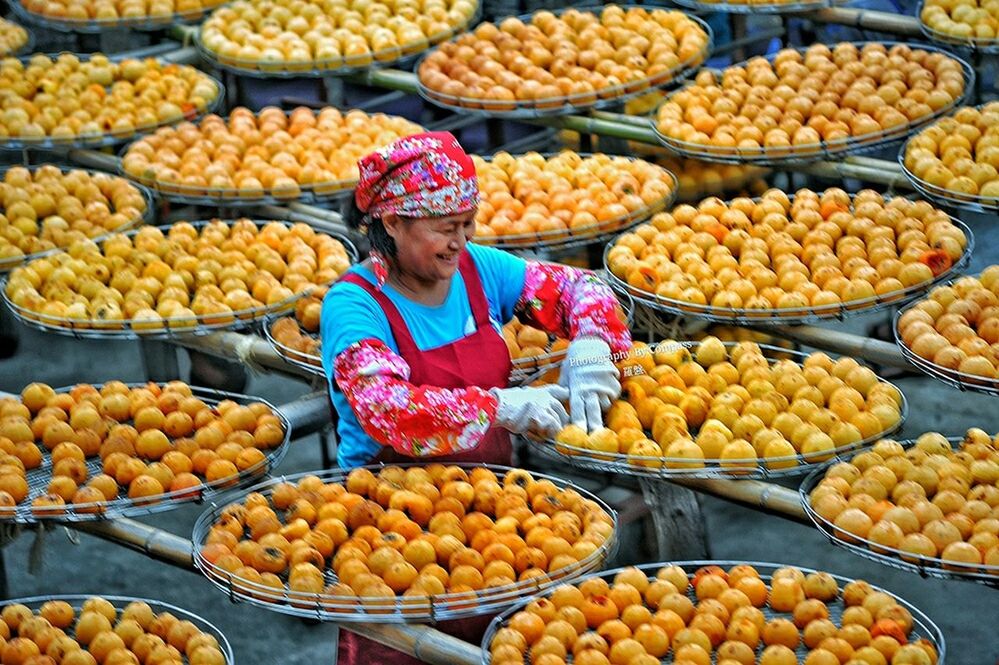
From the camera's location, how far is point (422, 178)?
3.79 meters

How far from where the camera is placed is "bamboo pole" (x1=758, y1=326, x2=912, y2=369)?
184 inches

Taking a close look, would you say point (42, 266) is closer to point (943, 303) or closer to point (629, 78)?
point (629, 78)

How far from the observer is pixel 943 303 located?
464 centimetres

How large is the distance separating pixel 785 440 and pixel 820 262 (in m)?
1.19

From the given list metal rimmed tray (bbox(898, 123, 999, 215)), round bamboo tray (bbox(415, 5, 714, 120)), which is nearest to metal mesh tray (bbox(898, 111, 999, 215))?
metal rimmed tray (bbox(898, 123, 999, 215))

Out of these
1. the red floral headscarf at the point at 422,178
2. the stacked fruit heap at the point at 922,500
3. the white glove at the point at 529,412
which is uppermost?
the red floral headscarf at the point at 422,178

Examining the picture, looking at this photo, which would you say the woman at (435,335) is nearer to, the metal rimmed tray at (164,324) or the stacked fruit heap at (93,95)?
the metal rimmed tray at (164,324)

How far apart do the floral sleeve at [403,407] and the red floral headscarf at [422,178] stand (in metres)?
0.35

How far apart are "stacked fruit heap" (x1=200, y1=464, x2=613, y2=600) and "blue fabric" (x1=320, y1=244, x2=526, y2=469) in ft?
0.73

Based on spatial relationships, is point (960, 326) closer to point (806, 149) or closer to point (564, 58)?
point (806, 149)

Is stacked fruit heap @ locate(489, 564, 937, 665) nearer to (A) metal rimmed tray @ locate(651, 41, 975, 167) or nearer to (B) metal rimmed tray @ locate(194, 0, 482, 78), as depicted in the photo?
(A) metal rimmed tray @ locate(651, 41, 975, 167)

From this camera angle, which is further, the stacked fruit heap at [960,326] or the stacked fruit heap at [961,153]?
the stacked fruit heap at [961,153]

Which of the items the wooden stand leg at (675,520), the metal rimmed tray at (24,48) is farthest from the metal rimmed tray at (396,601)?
the metal rimmed tray at (24,48)

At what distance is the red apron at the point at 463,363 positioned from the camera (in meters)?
3.93
